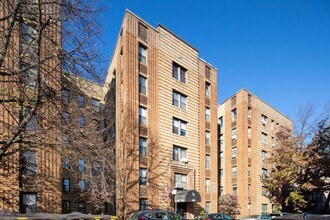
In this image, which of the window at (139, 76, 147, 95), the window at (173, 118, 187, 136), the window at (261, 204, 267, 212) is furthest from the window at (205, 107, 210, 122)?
the window at (261, 204, 267, 212)

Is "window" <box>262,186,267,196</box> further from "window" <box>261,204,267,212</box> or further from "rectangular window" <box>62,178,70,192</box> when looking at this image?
"rectangular window" <box>62,178,70,192</box>

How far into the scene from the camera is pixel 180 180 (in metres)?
27.8

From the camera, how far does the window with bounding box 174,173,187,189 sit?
27.2 m

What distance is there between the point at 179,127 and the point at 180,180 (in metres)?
5.32

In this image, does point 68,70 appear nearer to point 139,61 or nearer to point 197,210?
point 139,61

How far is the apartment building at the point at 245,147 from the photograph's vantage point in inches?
1502

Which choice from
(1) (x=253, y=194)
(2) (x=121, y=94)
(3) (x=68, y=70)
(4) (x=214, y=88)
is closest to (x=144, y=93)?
(2) (x=121, y=94)

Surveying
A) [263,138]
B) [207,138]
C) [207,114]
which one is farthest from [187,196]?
[263,138]

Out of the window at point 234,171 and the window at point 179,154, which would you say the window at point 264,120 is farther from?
the window at point 179,154

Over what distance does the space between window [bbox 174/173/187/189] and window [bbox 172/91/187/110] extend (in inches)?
277

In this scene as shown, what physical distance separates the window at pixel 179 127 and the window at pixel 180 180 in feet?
13.8

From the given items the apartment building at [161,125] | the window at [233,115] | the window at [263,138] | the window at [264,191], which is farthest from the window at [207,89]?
the window at [264,191]

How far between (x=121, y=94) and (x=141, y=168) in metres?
7.12

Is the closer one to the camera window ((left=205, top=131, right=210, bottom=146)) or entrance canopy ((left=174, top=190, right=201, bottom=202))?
entrance canopy ((left=174, top=190, right=201, bottom=202))
